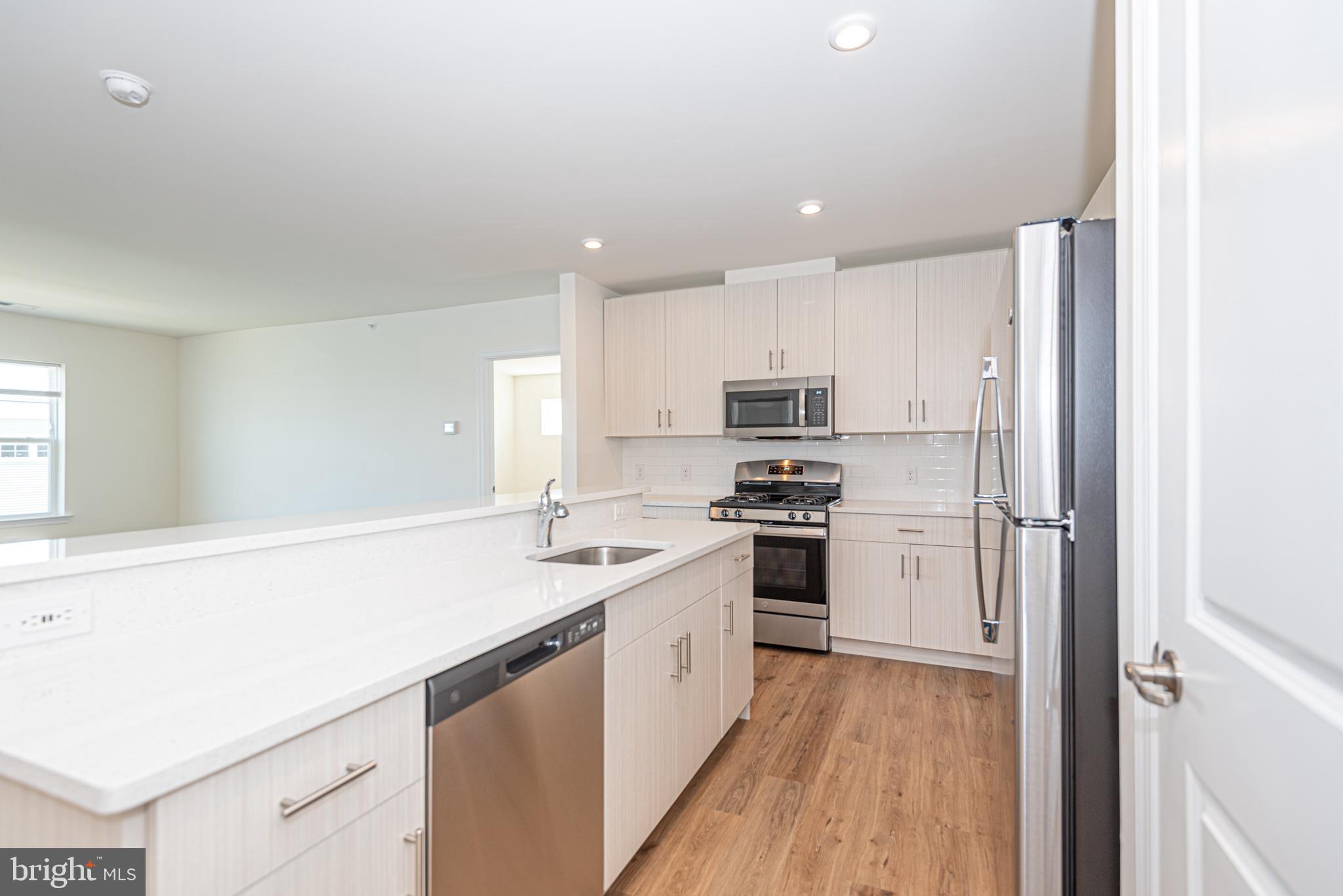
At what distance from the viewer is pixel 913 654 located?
370 centimetres

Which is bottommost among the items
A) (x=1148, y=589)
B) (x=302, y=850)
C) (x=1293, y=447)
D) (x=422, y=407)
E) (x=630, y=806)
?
(x=630, y=806)

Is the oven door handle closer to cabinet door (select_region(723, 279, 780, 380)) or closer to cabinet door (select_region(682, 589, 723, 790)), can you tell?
cabinet door (select_region(723, 279, 780, 380))

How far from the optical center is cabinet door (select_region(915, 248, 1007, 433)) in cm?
354

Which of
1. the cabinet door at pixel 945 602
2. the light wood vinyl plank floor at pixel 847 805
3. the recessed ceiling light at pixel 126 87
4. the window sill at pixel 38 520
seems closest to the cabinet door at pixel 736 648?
the light wood vinyl plank floor at pixel 847 805

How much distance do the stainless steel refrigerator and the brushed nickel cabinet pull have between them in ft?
4.13

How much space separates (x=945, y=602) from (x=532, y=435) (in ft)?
17.3

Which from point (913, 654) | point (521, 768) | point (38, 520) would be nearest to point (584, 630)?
point (521, 768)

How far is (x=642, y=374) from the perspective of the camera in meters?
4.54

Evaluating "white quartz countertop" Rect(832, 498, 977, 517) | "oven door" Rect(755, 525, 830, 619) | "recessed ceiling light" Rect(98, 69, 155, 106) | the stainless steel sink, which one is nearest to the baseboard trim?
"oven door" Rect(755, 525, 830, 619)

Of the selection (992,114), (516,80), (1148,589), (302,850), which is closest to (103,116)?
(516,80)

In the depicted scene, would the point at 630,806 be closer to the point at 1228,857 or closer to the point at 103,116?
the point at 1228,857

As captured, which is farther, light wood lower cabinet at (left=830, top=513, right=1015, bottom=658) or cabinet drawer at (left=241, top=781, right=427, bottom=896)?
light wood lower cabinet at (left=830, top=513, right=1015, bottom=658)

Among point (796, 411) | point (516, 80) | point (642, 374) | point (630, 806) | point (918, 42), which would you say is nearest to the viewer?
point (630, 806)

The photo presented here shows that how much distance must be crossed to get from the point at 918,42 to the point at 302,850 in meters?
2.40
